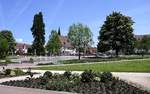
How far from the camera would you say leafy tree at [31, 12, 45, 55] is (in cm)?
11897

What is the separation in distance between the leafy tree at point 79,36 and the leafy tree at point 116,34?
18.5 feet

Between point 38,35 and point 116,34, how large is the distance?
145 ft

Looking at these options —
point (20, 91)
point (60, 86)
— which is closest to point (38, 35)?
point (60, 86)

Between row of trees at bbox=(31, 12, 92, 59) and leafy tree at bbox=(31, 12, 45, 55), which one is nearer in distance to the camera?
row of trees at bbox=(31, 12, 92, 59)

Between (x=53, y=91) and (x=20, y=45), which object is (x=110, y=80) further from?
(x=20, y=45)

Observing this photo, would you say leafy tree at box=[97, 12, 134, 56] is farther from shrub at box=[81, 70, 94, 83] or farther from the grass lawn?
shrub at box=[81, 70, 94, 83]

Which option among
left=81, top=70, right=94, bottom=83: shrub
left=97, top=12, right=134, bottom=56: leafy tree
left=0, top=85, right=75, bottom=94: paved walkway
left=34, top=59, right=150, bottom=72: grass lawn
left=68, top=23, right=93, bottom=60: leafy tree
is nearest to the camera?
left=0, top=85, right=75, bottom=94: paved walkway

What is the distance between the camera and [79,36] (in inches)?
3039

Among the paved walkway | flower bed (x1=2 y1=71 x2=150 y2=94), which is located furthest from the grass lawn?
the paved walkway

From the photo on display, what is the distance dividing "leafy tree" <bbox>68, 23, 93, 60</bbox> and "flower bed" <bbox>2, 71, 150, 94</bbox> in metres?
54.2

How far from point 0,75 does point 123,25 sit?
193 ft

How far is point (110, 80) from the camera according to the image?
20906 mm

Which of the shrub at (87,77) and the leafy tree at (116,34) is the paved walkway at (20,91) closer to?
the shrub at (87,77)

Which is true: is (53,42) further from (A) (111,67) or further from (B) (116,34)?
(A) (111,67)
